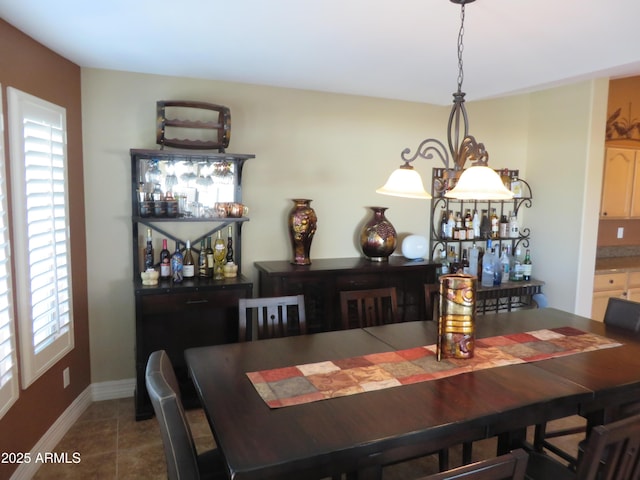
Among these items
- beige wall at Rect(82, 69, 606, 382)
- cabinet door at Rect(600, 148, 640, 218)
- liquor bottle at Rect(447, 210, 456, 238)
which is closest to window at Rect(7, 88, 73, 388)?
beige wall at Rect(82, 69, 606, 382)

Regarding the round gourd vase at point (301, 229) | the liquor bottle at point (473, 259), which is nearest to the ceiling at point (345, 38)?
the round gourd vase at point (301, 229)

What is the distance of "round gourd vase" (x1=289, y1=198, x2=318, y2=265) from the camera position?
136 inches

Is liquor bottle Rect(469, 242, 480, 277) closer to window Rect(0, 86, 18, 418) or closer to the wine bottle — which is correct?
the wine bottle

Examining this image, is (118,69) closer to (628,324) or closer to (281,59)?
Answer: (281,59)

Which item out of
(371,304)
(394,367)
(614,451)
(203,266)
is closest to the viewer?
(614,451)

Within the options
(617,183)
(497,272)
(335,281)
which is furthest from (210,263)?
(617,183)

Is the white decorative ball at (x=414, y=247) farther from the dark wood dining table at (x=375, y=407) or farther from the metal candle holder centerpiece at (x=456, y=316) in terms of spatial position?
the metal candle holder centerpiece at (x=456, y=316)

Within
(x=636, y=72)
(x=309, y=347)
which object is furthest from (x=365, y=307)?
(x=636, y=72)

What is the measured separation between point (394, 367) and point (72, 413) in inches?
90.5

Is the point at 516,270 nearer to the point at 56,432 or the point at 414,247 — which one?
the point at 414,247

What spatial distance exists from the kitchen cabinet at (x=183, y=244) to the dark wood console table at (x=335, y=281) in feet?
0.74

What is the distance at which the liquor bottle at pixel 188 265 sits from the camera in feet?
10.6

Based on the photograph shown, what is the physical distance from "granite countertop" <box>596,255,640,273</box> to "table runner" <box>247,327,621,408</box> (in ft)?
7.25

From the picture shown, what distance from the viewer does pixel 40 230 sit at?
2.48 metres
